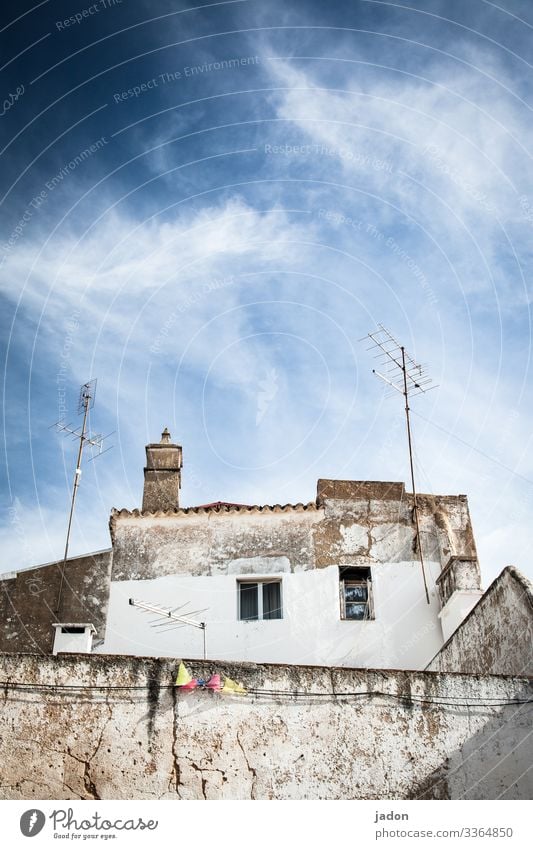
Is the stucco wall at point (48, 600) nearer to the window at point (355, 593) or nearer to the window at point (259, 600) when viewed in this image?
the window at point (259, 600)

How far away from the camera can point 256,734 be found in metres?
9.60

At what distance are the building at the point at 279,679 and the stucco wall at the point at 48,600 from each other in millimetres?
31

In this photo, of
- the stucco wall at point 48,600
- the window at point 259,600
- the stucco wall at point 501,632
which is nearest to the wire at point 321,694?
the stucco wall at point 501,632

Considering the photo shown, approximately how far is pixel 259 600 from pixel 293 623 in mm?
1004

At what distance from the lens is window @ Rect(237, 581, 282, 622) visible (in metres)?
17.5

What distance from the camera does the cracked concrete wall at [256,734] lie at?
933cm

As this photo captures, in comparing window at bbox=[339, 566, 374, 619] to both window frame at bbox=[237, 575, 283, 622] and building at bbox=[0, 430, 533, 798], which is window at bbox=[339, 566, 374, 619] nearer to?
building at bbox=[0, 430, 533, 798]

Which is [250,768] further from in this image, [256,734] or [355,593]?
[355,593]
